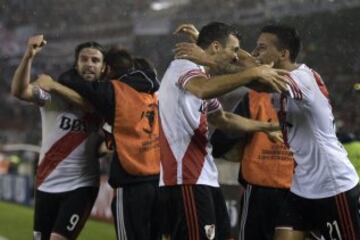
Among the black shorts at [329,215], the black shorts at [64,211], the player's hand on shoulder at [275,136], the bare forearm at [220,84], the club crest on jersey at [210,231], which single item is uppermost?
the bare forearm at [220,84]

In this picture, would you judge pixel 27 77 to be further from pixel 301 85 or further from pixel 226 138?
pixel 301 85

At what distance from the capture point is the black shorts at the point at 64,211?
5.70 metres

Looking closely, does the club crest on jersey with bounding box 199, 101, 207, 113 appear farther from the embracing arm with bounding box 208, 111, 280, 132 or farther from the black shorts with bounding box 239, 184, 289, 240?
the black shorts with bounding box 239, 184, 289, 240

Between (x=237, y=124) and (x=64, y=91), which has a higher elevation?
(x=64, y=91)

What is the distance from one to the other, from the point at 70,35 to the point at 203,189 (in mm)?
6943

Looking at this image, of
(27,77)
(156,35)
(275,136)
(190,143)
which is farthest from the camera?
(156,35)

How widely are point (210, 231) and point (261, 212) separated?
105cm

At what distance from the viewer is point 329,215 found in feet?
15.4

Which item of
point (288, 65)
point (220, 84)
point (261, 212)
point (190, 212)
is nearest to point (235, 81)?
point (220, 84)

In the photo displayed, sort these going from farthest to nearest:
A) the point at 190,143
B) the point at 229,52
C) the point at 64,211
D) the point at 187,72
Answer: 1. the point at 64,211
2. the point at 229,52
3. the point at 190,143
4. the point at 187,72

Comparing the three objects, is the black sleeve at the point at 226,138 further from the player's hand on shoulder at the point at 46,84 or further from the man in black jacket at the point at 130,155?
the player's hand on shoulder at the point at 46,84

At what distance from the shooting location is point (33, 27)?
36.8ft

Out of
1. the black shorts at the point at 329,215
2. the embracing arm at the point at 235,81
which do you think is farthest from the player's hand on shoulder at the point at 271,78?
the black shorts at the point at 329,215

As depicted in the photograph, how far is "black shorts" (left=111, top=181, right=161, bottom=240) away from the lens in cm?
534
